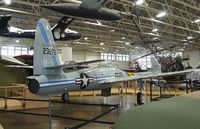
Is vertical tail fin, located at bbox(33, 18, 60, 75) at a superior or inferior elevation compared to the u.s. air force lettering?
superior

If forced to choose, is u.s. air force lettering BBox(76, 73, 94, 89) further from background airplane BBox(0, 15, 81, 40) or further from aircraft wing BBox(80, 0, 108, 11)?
aircraft wing BBox(80, 0, 108, 11)

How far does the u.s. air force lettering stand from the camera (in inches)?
333

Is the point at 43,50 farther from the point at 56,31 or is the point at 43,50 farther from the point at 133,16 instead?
the point at 133,16

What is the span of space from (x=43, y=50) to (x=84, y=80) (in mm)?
2226

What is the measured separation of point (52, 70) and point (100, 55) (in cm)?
3568

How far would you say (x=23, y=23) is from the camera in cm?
2156

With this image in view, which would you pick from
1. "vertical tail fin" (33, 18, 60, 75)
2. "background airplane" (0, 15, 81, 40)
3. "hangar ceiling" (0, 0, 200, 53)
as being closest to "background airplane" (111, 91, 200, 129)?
"vertical tail fin" (33, 18, 60, 75)

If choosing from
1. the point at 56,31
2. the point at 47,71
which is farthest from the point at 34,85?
the point at 56,31

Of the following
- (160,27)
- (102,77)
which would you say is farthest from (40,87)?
(160,27)

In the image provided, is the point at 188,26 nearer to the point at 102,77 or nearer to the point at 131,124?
the point at 102,77

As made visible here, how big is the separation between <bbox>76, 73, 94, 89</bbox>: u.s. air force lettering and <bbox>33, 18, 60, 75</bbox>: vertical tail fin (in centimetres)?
146

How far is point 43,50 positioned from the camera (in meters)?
6.95

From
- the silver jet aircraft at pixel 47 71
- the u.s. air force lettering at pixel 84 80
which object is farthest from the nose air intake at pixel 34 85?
the u.s. air force lettering at pixel 84 80

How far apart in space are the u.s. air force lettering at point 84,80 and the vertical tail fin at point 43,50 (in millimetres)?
1461
